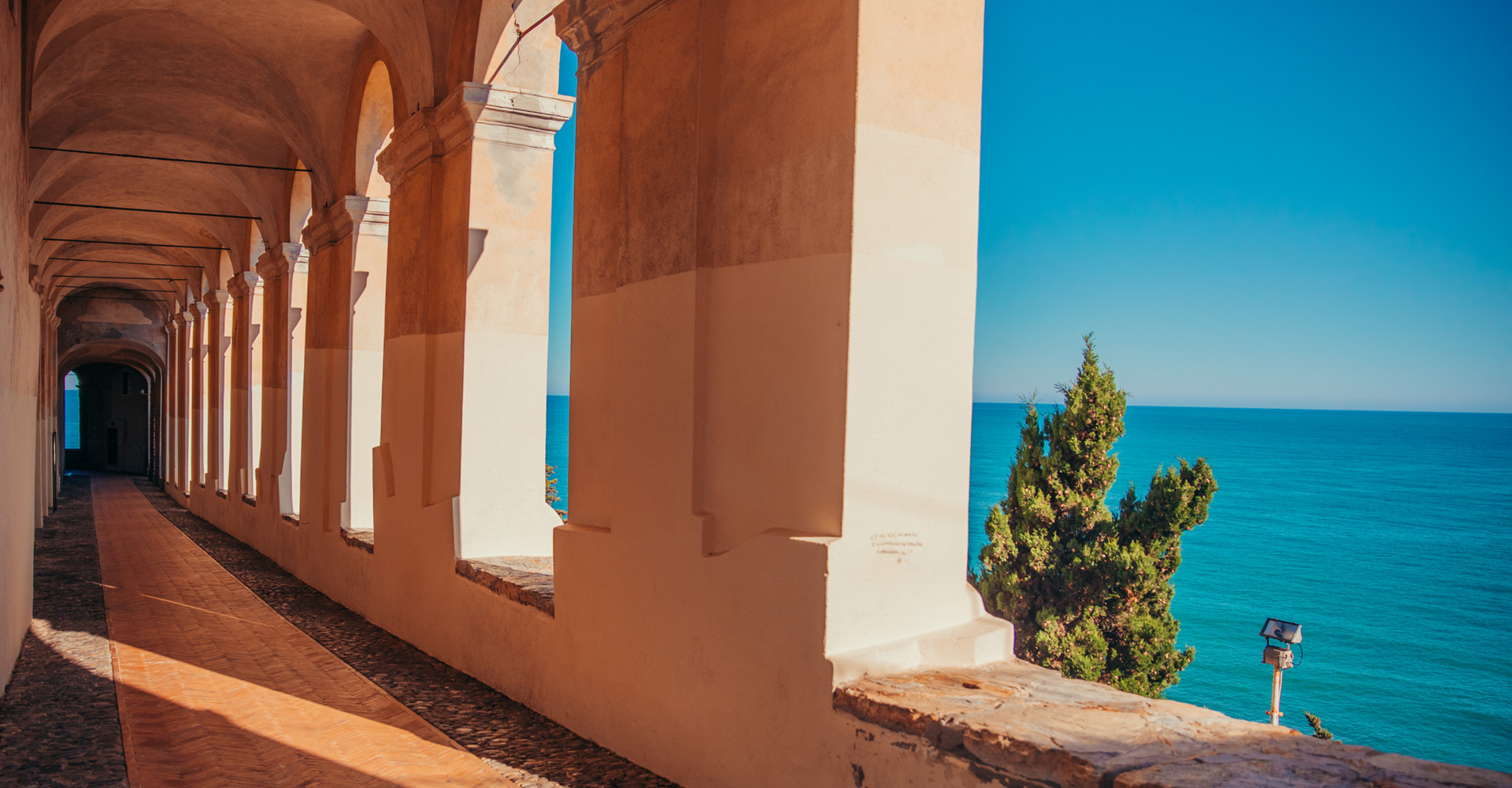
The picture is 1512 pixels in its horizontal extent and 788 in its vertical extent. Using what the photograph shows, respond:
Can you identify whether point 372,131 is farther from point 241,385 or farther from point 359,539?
point 241,385

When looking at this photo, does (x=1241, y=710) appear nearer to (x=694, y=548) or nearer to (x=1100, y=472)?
(x=1100, y=472)

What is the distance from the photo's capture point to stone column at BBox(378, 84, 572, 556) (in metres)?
6.60

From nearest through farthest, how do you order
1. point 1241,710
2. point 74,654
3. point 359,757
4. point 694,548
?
point 694,548 → point 359,757 → point 74,654 → point 1241,710

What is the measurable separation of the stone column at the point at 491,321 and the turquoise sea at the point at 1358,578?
3.77m

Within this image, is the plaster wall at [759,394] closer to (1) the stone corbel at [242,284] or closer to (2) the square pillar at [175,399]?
(1) the stone corbel at [242,284]

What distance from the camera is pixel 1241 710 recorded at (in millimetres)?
39188

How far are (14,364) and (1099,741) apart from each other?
639cm

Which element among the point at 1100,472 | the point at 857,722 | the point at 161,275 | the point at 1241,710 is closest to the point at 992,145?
the point at 1241,710

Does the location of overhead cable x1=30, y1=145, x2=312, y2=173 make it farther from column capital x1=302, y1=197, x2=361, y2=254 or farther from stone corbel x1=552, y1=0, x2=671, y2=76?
stone corbel x1=552, y1=0, x2=671, y2=76

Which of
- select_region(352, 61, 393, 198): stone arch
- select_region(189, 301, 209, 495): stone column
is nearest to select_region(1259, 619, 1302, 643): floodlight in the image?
select_region(352, 61, 393, 198): stone arch

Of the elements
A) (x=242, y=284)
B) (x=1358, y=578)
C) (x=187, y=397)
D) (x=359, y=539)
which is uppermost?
(x=242, y=284)

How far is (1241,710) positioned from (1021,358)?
58.4m

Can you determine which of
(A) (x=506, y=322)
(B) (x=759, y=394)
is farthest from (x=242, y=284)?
(B) (x=759, y=394)

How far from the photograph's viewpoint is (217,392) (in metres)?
19.0
